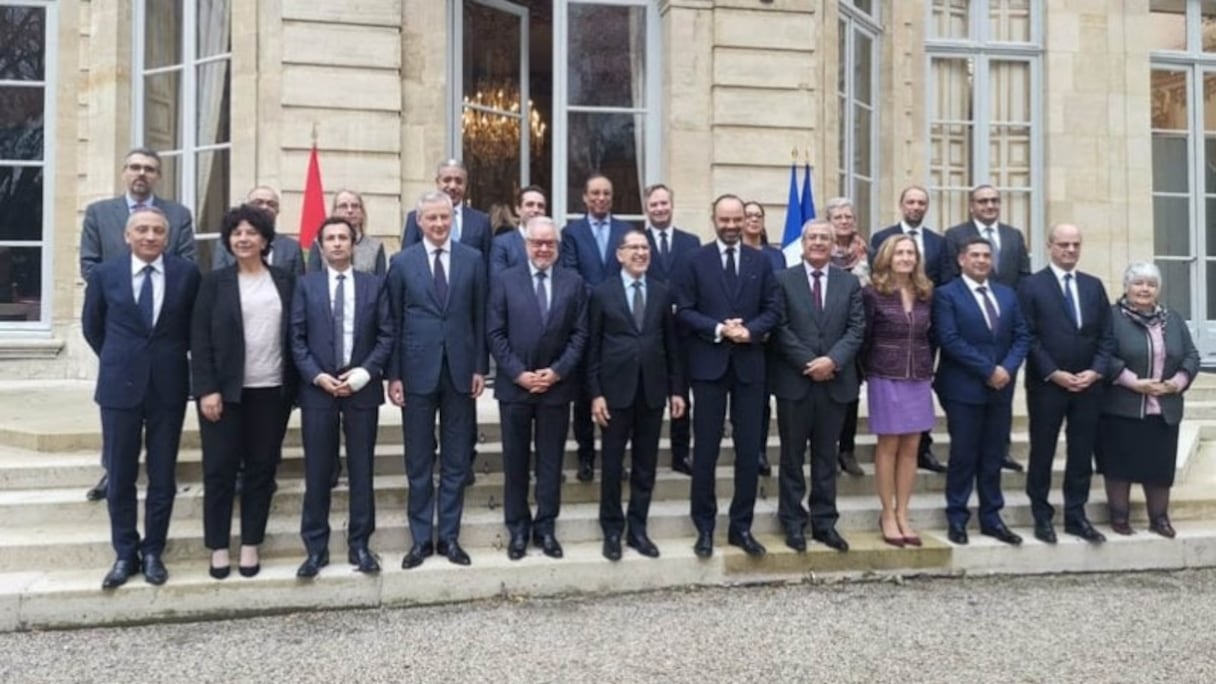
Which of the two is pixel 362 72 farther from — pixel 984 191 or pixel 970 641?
pixel 970 641

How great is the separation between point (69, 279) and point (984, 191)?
8067 mm

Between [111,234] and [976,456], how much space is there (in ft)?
16.2

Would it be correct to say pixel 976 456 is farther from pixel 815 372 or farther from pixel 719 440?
pixel 719 440

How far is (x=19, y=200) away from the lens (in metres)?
9.23

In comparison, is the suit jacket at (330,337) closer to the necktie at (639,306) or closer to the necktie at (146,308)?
the necktie at (146,308)

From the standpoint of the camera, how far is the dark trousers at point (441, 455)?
193 inches

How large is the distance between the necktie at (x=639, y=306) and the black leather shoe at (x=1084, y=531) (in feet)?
9.23

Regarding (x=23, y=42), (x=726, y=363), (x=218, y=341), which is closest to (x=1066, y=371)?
(x=726, y=363)

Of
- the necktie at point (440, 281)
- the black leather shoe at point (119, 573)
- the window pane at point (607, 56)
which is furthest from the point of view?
the window pane at point (607, 56)

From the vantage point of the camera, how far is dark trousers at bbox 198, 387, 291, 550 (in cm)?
459

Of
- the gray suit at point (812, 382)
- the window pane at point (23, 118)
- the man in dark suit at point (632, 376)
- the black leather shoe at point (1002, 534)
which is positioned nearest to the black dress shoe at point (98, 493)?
the man in dark suit at point (632, 376)

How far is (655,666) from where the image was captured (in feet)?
13.0

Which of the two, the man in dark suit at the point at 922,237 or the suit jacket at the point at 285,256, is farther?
the man in dark suit at the point at 922,237

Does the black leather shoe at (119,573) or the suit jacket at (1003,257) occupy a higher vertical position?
the suit jacket at (1003,257)
